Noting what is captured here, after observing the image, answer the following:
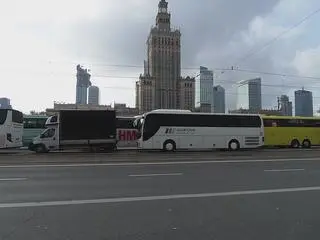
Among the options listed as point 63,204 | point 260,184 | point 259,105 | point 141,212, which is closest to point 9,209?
point 63,204

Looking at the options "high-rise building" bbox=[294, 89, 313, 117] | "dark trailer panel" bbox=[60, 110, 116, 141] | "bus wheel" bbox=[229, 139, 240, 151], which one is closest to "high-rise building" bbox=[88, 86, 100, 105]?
"high-rise building" bbox=[294, 89, 313, 117]

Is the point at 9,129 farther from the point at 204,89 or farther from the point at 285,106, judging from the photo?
the point at 285,106

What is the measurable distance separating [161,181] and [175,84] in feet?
131

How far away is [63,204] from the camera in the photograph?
1059 cm

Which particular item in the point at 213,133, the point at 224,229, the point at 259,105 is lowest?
the point at 224,229

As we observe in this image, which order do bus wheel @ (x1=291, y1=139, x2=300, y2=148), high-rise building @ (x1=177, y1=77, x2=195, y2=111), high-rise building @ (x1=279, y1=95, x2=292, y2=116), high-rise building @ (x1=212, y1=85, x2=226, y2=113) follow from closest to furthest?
bus wheel @ (x1=291, y1=139, x2=300, y2=148) < high-rise building @ (x1=177, y1=77, x2=195, y2=111) < high-rise building @ (x1=212, y1=85, x2=226, y2=113) < high-rise building @ (x1=279, y1=95, x2=292, y2=116)

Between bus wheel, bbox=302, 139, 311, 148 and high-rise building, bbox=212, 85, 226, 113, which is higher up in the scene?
high-rise building, bbox=212, 85, 226, 113

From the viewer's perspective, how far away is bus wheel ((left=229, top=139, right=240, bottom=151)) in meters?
38.2

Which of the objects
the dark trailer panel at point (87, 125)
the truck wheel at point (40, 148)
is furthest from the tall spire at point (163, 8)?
the truck wheel at point (40, 148)

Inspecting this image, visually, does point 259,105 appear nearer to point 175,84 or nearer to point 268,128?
point 175,84

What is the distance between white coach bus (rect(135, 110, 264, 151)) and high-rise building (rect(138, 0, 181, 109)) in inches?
477

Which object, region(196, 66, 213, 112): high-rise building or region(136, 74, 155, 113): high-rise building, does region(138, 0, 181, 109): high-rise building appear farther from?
region(196, 66, 213, 112): high-rise building

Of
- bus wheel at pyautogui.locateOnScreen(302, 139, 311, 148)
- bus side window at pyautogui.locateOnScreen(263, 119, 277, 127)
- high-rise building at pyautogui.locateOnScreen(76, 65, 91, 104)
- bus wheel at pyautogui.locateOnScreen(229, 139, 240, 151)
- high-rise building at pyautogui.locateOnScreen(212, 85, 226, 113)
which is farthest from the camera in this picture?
high-rise building at pyautogui.locateOnScreen(212, 85, 226, 113)

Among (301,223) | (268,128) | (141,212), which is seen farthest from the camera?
(268,128)
